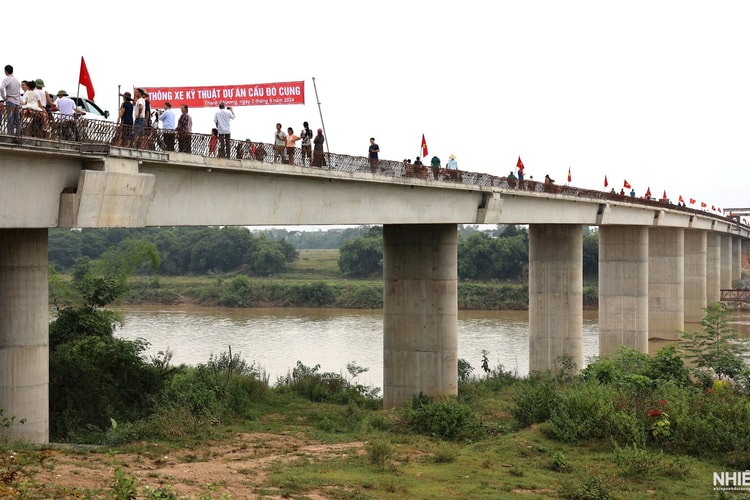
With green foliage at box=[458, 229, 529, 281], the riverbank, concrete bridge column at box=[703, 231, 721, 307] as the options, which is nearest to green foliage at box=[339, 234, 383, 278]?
green foliage at box=[458, 229, 529, 281]

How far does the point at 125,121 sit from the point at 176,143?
1.08 metres

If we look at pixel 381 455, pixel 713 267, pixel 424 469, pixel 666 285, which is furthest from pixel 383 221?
pixel 713 267

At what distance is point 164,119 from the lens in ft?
52.6

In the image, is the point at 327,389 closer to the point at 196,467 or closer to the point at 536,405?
the point at 536,405

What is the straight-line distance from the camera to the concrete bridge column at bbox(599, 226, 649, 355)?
4428cm

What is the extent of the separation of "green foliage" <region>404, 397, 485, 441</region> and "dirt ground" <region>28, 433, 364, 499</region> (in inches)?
99.7

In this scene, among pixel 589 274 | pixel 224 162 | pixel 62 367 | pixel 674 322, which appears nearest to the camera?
pixel 224 162

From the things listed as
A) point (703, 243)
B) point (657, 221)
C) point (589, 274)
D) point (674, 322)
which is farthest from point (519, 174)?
point (589, 274)

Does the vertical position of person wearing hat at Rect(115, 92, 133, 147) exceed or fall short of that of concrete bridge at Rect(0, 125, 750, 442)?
it exceeds it

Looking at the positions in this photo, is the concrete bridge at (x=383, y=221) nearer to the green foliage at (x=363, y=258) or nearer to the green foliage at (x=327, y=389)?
the green foliage at (x=327, y=389)

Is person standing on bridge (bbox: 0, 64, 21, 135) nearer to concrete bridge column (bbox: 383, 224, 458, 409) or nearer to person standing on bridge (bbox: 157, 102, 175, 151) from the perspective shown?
person standing on bridge (bbox: 157, 102, 175, 151)

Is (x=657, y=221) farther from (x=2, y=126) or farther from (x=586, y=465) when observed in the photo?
(x=2, y=126)

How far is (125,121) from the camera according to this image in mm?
15000

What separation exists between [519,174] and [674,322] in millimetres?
27339
